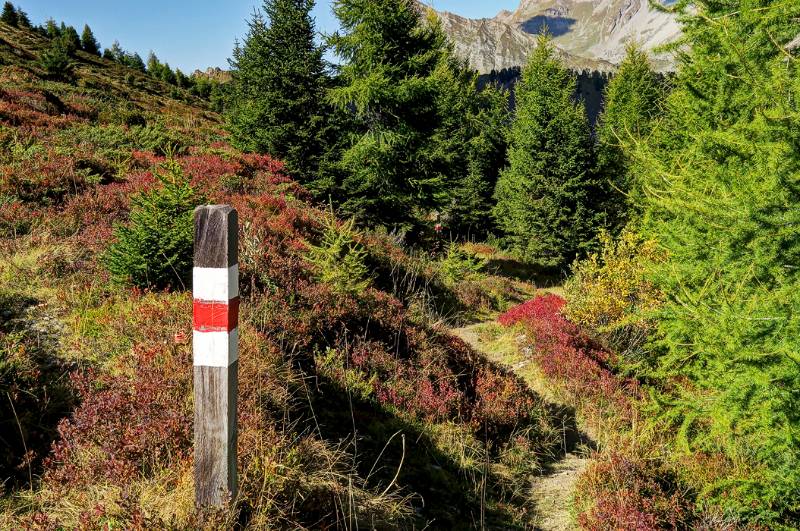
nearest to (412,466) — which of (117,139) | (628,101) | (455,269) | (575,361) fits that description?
(575,361)

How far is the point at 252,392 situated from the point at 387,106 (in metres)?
14.6

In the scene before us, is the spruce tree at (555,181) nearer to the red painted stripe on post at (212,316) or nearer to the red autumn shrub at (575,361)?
the red autumn shrub at (575,361)

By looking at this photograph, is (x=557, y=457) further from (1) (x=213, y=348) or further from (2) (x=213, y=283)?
(2) (x=213, y=283)

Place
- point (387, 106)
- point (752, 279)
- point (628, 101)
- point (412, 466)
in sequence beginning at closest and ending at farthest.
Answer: point (752, 279), point (412, 466), point (387, 106), point (628, 101)

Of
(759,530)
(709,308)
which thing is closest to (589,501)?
(759,530)

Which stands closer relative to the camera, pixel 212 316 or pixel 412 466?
pixel 212 316

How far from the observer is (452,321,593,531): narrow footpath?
5508 mm

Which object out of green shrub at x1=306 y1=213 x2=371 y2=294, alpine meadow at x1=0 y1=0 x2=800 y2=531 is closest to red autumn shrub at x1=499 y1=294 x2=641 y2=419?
alpine meadow at x1=0 y1=0 x2=800 y2=531

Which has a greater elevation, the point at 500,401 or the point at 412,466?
the point at 500,401

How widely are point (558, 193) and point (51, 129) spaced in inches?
820

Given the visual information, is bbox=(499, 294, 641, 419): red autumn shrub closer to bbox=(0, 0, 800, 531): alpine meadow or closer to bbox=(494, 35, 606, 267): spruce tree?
bbox=(0, 0, 800, 531): alpine meadow

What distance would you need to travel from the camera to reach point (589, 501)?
212 inches

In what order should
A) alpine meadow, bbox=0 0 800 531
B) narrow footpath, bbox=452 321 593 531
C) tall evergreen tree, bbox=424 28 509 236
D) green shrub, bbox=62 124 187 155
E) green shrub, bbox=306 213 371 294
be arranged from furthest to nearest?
tall evergreen tree, bbox=424 28 509 236
green shrub, bbox=62 124 187 155
green shrub, bbox=306 213 371 294
narrow footpath, bbox=452 321 593 531
alpine meadow, bbox=0 0 800 531

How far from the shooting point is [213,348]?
2664mm
